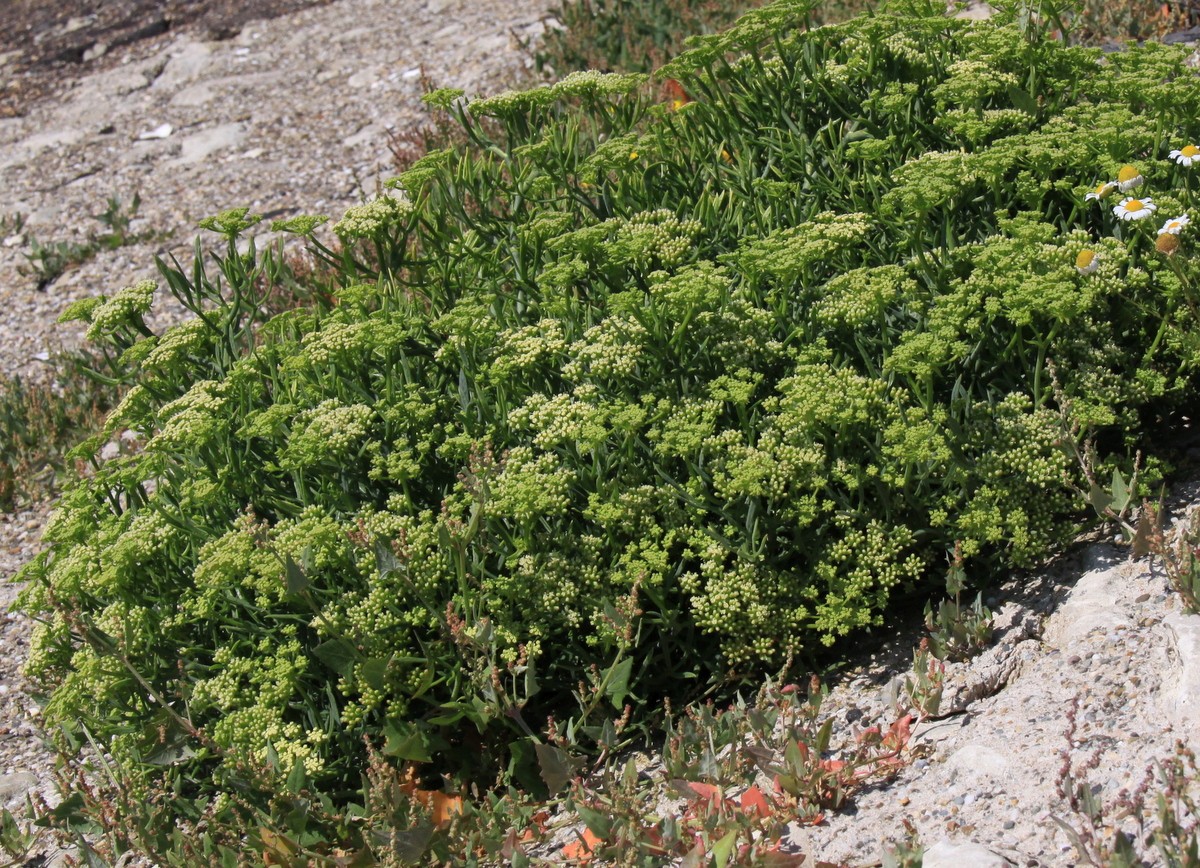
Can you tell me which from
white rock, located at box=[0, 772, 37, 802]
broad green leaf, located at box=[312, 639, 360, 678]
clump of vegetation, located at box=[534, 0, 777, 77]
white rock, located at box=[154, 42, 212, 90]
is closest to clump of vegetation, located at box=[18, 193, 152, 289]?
white rock, located at box=[154, 42, 212, 90]

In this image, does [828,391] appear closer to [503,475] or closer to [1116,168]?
[503,475]

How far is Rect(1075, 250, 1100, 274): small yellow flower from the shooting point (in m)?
3.54

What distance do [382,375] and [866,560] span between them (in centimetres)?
166

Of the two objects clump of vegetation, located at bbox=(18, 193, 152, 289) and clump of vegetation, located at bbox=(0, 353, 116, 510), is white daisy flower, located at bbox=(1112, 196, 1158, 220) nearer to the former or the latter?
clump of vegetation, located at bbox=(0, 353, 116, 510)

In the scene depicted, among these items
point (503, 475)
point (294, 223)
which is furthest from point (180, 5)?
point (503, 475)

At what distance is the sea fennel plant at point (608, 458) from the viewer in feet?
11.3

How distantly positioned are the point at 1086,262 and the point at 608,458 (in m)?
1.43

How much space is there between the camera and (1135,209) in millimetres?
3680

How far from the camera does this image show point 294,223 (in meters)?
4.15

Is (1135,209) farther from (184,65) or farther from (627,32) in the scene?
(184,65)

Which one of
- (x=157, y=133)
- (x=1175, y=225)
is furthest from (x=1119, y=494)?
(x=157, y=133)

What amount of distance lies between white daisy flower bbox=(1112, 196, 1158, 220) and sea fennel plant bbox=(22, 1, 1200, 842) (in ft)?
0.29

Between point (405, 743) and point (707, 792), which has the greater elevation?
point (405, 743)

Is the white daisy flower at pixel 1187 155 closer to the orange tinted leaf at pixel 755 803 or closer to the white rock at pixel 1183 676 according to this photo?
the white rock at pixel 1183 676
